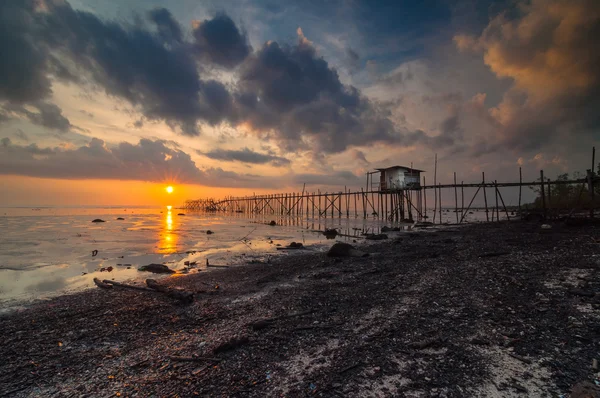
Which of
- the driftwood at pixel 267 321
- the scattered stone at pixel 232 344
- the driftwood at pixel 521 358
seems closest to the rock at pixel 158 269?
the driftwood at pixel 267 321

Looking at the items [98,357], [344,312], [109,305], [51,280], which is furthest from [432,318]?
[51,280]

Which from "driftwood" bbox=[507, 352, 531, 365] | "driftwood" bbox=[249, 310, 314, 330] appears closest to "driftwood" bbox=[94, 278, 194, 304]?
"driftwood" bbox=[249, 310, 314, 330]

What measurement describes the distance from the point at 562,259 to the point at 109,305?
584 inches

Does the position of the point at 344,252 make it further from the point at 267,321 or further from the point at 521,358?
the point at 521,358

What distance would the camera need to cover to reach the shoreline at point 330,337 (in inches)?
A: 154

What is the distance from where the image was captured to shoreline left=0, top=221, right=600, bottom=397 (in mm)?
3902

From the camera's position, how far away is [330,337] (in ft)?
17.2

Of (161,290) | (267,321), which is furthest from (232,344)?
(161,290)

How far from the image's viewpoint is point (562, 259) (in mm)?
9219

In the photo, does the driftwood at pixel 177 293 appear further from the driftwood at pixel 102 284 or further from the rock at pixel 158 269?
the rock at pixel 158 269

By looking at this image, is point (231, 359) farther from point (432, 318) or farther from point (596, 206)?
point (596, 206)

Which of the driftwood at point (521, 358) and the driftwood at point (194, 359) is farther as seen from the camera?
the driftwood at point (194, 359)

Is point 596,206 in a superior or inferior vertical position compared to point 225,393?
superior

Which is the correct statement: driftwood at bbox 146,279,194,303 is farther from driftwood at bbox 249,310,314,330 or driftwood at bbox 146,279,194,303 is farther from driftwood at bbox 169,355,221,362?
driftwood at bbox 169,355,221,362
